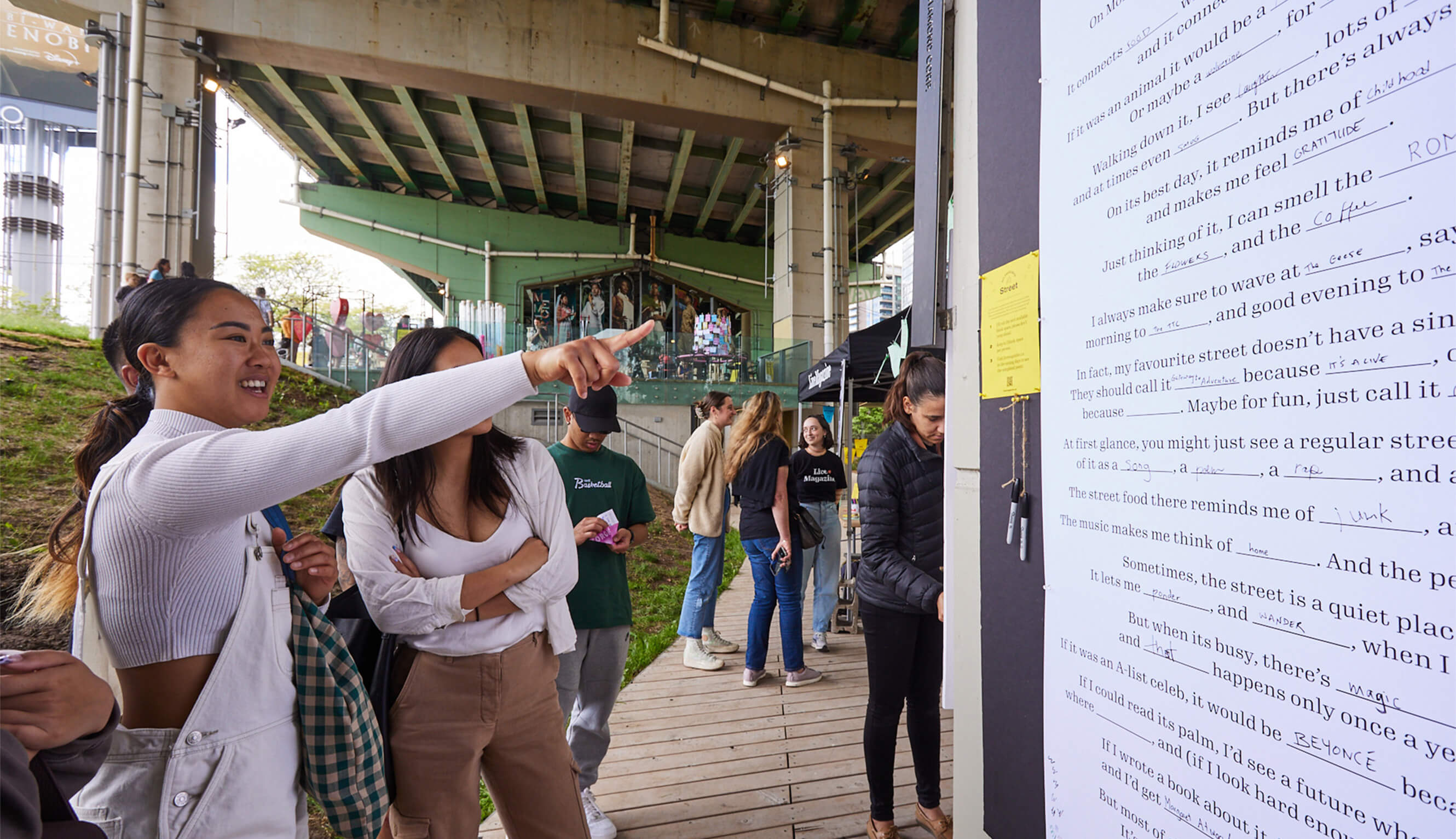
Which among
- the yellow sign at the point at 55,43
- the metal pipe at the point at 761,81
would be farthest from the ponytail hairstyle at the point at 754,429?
the yellow sign at the point at 55,43

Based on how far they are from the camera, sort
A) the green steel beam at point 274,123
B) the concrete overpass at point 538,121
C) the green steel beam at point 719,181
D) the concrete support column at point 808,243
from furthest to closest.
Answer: the green steel beam at point 719,181
the green steel beam at point 274,123
the concrete support column at point 808,243
the concrete overpass at point 538,121

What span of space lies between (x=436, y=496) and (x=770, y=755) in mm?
2605

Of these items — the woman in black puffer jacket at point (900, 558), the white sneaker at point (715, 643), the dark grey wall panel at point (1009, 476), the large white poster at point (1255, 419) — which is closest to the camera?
the large white poster at point (1255, 419)

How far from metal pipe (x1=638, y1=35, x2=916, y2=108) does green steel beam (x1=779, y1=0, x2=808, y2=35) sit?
3.62 feet

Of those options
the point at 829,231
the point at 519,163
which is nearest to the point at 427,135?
the point at 519,163

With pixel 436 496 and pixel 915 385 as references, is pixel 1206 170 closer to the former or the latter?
pixel 915 385

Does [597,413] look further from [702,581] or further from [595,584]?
[702,581]

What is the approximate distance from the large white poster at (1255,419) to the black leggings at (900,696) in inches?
47.6

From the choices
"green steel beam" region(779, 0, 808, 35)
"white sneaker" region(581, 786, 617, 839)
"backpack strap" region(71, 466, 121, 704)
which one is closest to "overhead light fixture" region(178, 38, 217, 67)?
"green steel beam" region(779, 0, 808, 35)

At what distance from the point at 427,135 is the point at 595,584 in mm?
18526

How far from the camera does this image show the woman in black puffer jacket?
101 inches

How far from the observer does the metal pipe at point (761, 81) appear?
13500 mm

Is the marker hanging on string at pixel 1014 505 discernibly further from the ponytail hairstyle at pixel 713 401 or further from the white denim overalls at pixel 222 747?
the ponytail hairstyle at pixel 713 401

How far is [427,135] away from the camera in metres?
17.6
